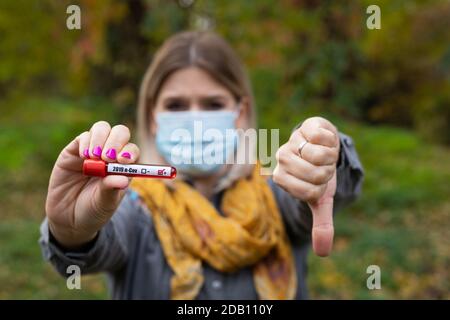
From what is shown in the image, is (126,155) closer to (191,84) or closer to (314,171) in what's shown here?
(314,171)

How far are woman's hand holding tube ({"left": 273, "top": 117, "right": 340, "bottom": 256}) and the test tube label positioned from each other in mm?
251

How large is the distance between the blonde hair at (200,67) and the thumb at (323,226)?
87cm

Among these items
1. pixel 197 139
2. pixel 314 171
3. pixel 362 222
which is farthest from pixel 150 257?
pixel 362 222

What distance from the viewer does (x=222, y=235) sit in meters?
2.03

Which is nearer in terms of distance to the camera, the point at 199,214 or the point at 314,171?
the point at 314,171

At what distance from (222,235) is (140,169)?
2.60ft

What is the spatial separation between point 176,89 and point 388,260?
407 cm

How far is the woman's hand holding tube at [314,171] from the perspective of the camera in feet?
4.20

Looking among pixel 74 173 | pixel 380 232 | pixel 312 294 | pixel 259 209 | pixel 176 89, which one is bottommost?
pixel 312 294

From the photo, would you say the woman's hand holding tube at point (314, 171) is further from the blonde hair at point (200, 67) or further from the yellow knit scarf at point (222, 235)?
the blonde hair at point (200, 67)

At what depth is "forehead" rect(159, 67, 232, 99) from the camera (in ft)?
7.01

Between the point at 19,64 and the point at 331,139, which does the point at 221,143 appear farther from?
the point at 19,64

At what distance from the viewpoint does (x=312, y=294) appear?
518cm
